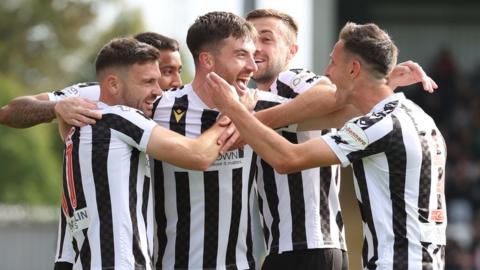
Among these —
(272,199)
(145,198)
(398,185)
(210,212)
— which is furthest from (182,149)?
(398,185)

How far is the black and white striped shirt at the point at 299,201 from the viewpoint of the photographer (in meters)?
7.79

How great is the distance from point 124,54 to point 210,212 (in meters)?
1.02

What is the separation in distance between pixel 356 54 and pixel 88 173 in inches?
63.0

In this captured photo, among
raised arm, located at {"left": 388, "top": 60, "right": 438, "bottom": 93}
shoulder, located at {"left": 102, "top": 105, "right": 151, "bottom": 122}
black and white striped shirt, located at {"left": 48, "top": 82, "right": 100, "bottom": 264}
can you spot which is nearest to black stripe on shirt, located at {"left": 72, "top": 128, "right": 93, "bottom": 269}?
shoulder, located at {"left": 102, "top": 105, "right": 151, "bottom": 122}

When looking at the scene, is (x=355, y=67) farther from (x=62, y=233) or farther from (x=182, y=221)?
(x=62, y=233)

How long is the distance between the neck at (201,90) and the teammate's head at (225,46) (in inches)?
1.1

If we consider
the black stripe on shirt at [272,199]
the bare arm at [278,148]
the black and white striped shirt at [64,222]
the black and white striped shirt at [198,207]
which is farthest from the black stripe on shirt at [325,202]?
the black and white striped shirt at [64,222]

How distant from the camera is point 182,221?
747cm

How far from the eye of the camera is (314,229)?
7.78 metres

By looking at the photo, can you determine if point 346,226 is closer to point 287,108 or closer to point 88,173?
point 287,108

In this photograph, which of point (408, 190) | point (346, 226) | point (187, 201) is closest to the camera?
point (408, 190)

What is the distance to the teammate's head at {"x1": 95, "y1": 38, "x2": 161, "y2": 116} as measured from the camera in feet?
23.8

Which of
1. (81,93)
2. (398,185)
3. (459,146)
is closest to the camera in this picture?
(398,185)

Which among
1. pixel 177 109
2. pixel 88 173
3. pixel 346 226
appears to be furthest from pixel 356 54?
pixel 346 226
